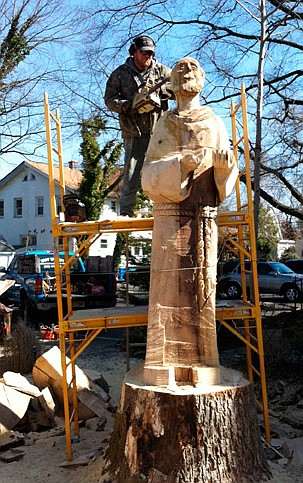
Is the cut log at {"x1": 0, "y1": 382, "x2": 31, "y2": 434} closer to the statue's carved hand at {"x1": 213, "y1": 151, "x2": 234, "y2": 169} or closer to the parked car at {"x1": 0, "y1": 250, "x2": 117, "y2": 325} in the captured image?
the statue's carved hand at {"x1": 213, "y1": 151, "x2": 234, "y2": 169}

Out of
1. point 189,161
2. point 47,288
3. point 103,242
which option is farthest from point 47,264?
point 103,242

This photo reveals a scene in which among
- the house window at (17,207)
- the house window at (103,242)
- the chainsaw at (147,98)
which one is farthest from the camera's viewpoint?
the house window at (17,207)

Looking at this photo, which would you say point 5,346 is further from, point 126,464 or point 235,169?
point 235,169

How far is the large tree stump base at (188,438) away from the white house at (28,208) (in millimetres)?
26684

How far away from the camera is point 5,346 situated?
8594mm

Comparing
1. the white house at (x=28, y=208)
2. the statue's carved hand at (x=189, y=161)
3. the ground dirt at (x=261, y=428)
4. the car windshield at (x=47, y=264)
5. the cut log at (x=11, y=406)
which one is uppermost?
the white house at (x=28, y=208)

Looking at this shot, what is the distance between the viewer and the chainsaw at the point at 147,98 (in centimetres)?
503

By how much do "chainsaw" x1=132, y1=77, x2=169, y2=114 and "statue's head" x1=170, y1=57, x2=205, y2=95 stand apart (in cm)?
60

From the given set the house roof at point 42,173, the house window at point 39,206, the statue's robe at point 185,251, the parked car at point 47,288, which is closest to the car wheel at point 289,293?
the parked car at point 47,288

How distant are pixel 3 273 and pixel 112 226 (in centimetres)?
1035

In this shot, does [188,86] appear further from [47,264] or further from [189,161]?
[47,264]

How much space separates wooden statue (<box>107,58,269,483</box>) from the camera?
3.94 meters

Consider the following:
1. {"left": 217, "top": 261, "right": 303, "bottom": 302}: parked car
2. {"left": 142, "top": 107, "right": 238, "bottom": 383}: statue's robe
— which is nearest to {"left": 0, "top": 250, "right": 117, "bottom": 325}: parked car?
{"left": 142, "top": 107, "right": 238, "bottom": 383}: statue's robe

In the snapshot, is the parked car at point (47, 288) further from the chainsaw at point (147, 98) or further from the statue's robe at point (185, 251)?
the statue's robe at point (185, 251)
